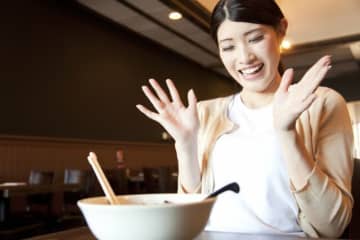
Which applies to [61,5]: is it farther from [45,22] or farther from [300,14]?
[300,14]

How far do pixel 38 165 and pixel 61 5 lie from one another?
6.84 feet

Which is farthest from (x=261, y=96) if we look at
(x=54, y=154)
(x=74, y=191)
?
(x=54, y=154)

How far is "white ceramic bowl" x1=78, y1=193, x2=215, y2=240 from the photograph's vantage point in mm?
596

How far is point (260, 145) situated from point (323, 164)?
17 centimetres

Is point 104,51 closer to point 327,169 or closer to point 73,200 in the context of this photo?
point 73,200

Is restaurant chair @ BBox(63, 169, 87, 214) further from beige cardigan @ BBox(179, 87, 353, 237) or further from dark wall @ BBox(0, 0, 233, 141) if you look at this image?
beige cardigan @ BBox(179, 87, 353, 237)

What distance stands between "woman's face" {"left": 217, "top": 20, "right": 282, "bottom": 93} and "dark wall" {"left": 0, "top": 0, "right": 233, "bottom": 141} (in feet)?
12.6

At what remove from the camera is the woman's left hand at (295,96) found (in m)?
0.83

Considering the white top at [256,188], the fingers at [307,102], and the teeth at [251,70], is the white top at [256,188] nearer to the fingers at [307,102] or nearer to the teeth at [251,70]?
the teeth at [251,70]

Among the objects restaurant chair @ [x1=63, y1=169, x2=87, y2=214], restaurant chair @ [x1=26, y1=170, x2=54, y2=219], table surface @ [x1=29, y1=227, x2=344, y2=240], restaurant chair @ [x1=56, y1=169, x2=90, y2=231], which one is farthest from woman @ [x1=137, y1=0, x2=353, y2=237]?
restaurant chair @ [x1=26, y1=170, x2=54, y2=219]

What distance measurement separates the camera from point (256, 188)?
1089mm

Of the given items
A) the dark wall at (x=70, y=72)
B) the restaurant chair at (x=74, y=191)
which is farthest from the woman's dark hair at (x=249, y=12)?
the dark wall at (x=70, y=72)

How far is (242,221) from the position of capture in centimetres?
107

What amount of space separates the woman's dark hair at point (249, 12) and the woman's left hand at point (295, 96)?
0.28 metres
